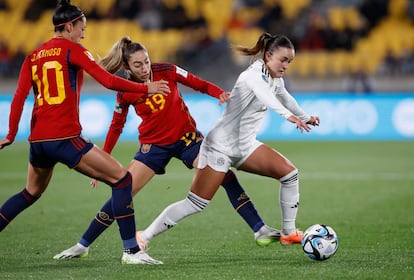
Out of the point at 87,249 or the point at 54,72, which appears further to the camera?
the point at 87,249

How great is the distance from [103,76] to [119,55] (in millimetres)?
1035

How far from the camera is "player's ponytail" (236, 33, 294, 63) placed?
20.9ft

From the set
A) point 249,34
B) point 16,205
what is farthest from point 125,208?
point 249,34

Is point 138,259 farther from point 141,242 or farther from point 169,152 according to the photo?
point 169,152

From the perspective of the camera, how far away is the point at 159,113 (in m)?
7.03

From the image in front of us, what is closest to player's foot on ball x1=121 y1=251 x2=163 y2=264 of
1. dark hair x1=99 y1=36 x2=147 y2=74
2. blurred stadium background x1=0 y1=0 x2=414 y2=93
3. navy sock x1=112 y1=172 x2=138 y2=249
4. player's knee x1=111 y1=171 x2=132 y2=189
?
navy sock x1=112 y1=172 x2=138 y2=249

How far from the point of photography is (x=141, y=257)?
20.1 ft

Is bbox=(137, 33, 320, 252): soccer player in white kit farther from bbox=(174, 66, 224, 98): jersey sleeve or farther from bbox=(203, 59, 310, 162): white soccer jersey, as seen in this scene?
bbox=(174, 66, 224, 98): jersey sleeve

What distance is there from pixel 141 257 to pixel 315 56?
1622 cm

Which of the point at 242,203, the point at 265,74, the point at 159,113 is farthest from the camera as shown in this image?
the point at 159,113

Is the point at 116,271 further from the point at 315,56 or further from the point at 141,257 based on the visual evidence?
the point at 315,56

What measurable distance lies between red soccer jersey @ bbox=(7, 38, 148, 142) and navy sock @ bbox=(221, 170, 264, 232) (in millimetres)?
1491

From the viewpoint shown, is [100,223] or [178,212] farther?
[100,223]

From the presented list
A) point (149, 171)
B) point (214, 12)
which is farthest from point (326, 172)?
point (214, 12)
